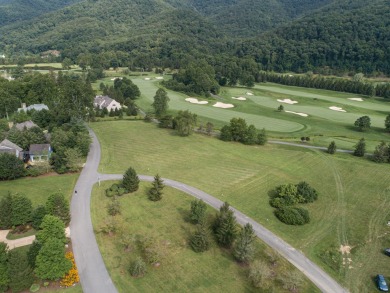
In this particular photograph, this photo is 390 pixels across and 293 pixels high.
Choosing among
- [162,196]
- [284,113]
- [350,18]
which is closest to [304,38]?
[350,18]

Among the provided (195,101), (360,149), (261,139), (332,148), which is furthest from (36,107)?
(360,149)

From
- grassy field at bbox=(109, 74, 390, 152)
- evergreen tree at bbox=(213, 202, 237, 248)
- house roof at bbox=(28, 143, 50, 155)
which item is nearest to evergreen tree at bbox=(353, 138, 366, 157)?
grassy field at bbox=(109, 74, 390, 152)

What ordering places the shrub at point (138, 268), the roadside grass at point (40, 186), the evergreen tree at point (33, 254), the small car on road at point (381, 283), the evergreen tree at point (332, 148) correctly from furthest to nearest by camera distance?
the evergreen tree at point (332, 148) < the roadside grass at point (40, 186) < the shrub at point (138, 268) < the evergreen tree at point (33, 254) < the small car on road at point (381, 283)

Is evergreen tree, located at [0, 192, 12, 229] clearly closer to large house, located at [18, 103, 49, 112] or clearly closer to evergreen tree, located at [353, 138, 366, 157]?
large house, located at [18, 103, 49, 112]

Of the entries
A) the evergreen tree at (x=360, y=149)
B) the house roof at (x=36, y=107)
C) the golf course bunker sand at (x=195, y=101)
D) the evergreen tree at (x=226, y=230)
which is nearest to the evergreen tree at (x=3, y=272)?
the evergreen tree at (x=226, y=230)

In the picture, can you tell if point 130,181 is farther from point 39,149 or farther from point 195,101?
point 195,101

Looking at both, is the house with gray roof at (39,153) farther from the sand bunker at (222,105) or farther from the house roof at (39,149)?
the sand bunker at (222,105)
